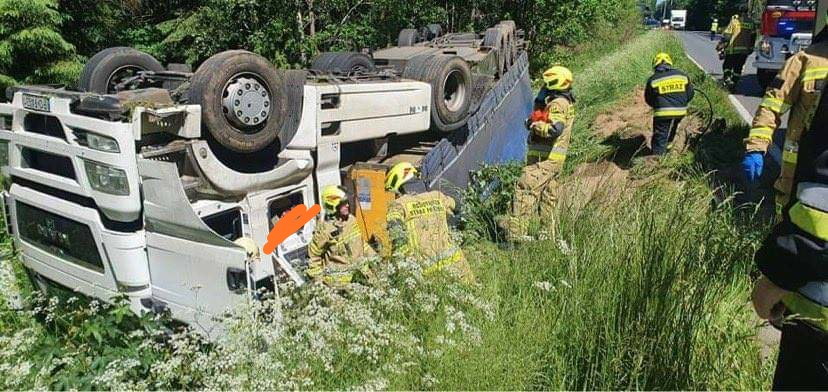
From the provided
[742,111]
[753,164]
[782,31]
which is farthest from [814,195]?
[782,31]

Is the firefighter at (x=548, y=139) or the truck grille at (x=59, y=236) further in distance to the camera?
the firefighter at (x=548, y=139)

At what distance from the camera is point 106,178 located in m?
3.69

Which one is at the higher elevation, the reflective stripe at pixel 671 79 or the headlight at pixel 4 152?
the reflective stripe at pixel 671 79

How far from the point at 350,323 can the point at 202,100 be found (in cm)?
199

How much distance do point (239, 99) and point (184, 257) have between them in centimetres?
102

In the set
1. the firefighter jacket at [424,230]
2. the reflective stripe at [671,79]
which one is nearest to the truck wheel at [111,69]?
the firefighter jacket at [424,230]

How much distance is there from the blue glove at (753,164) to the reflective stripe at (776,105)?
0.42m

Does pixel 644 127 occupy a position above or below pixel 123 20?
below

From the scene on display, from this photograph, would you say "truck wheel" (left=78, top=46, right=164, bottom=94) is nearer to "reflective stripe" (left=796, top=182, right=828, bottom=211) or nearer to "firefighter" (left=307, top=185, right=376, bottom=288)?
"firefighter" (left=307, top=185, right=376, bottom=288)

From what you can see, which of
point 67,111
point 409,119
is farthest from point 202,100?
point 409,119

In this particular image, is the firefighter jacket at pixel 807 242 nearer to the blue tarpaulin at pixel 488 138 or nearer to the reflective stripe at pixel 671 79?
the blue tarpaulin at pixel 488 138

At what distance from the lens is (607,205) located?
326 cm

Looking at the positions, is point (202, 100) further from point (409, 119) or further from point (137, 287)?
point (409, 119)

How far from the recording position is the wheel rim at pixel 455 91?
5824 millimetres
